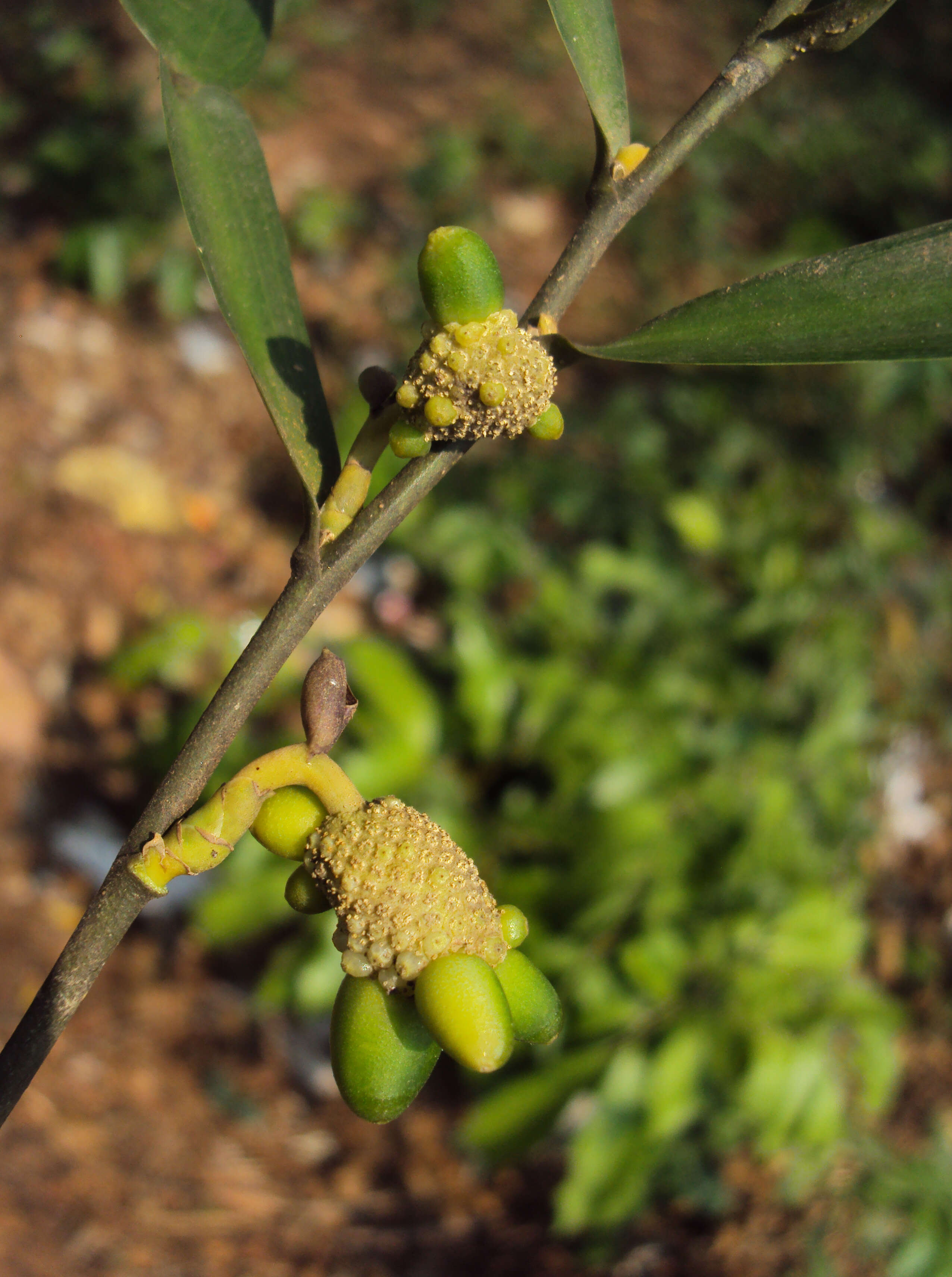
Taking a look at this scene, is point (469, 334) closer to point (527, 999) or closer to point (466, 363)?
point (466, 363)

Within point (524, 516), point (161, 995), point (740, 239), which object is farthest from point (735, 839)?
point (740, 239)

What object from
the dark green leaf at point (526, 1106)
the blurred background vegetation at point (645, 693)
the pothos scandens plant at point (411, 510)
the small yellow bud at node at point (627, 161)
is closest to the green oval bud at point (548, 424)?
the pothos scandens plant at point (411, 510)

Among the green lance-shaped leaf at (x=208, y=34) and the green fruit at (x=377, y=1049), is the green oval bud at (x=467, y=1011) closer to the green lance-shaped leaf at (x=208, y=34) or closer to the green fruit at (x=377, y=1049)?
the green fruit at (x=377, y=1049)

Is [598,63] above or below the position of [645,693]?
below

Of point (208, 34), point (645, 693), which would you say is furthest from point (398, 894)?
point (645, 693)

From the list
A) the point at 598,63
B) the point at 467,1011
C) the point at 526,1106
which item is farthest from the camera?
the point at 526,1106

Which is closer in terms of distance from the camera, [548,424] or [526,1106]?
[548,424]
